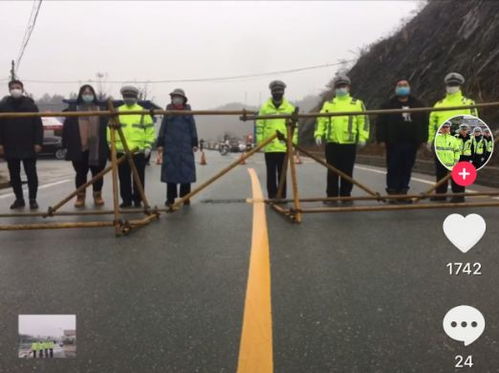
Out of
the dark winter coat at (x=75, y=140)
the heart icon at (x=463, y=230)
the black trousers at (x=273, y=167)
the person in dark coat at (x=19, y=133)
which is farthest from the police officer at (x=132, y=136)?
the heart icon at (x=463, y=230)

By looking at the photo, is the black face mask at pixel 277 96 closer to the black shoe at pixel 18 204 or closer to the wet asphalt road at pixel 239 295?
the wet asphalt road at pixel 239 295

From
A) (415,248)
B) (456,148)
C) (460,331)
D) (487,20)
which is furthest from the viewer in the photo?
(487,20)

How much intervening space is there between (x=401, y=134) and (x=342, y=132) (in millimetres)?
791

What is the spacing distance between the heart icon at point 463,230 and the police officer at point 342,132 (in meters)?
3.92

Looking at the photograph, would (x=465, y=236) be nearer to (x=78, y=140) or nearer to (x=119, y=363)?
(x=119, y=363)

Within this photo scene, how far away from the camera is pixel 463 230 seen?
2188 mm

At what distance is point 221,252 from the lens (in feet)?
13.0

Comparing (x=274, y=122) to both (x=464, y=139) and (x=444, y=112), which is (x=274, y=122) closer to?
(x=444, y=112)

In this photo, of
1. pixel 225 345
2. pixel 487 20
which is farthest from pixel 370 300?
pixel 487 20

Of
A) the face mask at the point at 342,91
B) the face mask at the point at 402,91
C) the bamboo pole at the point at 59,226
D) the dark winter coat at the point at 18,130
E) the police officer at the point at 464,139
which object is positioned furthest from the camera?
the dark winter coat at the point at 18,130

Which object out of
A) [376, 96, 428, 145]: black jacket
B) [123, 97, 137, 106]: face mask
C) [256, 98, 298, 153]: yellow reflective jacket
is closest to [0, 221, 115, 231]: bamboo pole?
[123, 97, 137, 106]: face mask

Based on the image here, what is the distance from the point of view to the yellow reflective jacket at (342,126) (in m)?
6.34

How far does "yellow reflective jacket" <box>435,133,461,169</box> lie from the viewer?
10.3 ft

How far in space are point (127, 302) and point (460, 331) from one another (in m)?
1.81
